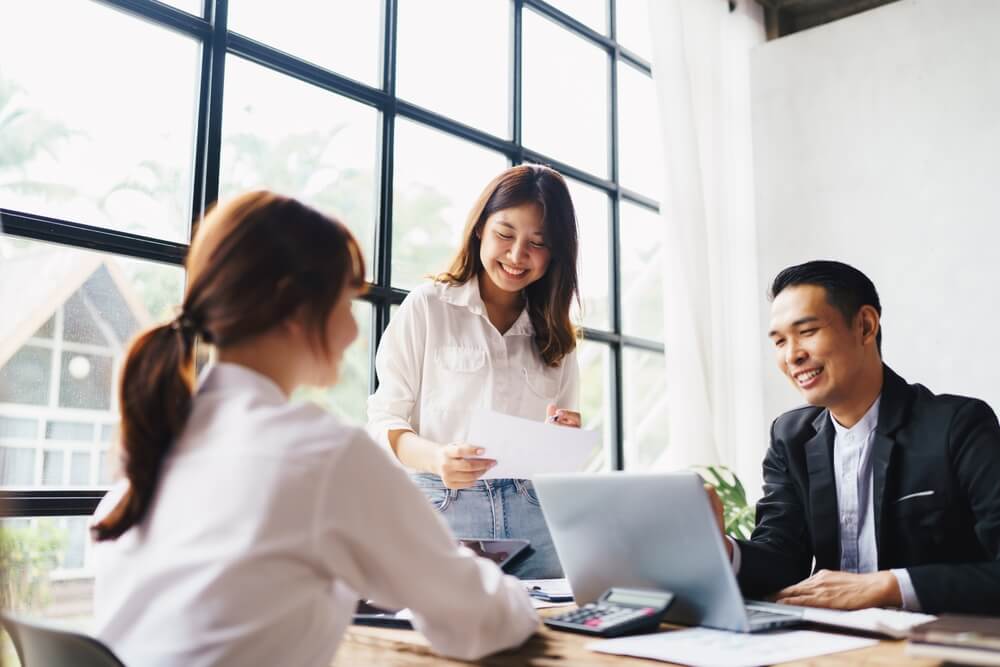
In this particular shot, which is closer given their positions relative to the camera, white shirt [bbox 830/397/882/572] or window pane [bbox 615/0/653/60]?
white shirt [bbox 830/397/882/572]

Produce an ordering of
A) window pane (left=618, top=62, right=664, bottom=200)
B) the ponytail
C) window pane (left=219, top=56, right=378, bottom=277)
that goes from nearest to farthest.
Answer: the ponytail < window pane (left=219, top=56, right=378, bottom=277) < window pane (left=618, top=62, right=664, bottom=200)

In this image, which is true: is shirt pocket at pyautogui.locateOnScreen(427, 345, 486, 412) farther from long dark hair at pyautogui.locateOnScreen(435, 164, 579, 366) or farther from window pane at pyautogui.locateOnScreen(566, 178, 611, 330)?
window pane at pyautogui.locateOnScreen(566, 178, 611, 330)

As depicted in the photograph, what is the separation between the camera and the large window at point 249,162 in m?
2.30

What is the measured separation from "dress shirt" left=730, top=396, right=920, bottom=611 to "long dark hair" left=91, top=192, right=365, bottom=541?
1.24m

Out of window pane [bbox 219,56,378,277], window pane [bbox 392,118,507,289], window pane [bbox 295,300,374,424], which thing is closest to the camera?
window pane [bbox 219,56,378,277]

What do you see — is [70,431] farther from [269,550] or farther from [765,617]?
[765,617]

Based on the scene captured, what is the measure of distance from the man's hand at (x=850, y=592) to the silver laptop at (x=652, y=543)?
0.50ft

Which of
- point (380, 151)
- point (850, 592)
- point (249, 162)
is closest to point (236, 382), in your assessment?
point (850, 592)

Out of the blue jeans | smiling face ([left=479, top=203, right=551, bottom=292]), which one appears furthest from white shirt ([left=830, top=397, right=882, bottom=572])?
smiling face ([left=479, top=203, right=551, bottom=292])

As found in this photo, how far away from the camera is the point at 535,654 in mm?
1078

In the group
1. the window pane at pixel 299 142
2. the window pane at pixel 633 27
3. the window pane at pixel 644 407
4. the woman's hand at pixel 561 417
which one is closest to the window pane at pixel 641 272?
the window pane at pixel 644 407

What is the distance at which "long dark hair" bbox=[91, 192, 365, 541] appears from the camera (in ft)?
3.18

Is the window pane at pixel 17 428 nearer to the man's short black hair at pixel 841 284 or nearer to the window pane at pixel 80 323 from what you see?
the window pane at pixel 80 323

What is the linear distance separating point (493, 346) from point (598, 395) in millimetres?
2125
